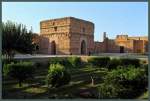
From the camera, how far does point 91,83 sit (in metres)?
7.27

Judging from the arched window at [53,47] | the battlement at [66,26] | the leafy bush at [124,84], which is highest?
the battlement at [66,26]

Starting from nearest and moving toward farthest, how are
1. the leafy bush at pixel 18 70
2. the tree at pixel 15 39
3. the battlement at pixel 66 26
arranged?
1. the leafy bush at pixel 18 70
2. the tree at pixel 15 39
3. the battlement at pixel 66 26

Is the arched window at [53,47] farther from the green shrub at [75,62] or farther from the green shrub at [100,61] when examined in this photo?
the green shrub at [100,61]

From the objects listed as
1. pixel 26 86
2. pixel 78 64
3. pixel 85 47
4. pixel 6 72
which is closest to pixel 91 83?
pixel 26 86

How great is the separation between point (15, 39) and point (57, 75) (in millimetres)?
3023

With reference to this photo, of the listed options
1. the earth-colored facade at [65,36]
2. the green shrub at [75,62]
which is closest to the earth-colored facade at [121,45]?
the earth-colored facade at [65,36]

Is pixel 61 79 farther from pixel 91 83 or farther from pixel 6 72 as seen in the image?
pixel 91 83

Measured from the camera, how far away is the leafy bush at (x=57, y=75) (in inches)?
215

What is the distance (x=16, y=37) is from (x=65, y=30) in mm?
8167

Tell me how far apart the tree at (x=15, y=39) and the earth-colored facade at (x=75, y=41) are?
7.37 m

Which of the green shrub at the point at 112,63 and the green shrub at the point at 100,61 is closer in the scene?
the green shrub at the point at 112,63

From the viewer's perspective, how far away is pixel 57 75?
548cm

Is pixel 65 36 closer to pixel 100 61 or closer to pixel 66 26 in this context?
pixel 66 26

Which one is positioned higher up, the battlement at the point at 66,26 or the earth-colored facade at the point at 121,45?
the battlement at the point at 66,26
